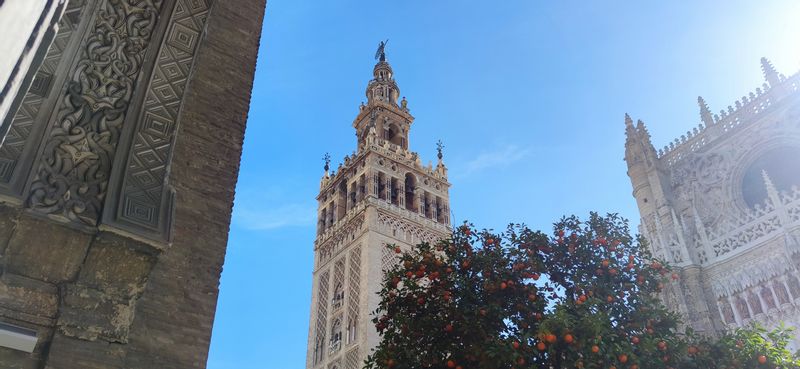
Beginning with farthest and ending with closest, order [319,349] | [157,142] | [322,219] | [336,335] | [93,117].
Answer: [322,219] < [319,349] < [336,335] < [157,142] < [93,117]

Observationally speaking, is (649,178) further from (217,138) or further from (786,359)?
(217,138)

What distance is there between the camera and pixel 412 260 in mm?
9492

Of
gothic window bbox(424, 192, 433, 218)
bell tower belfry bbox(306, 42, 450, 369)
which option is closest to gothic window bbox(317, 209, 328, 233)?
bell tower belfry bbox(306, 42, 450, 369)

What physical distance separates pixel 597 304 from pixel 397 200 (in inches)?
886

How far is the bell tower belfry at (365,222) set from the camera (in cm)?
2658

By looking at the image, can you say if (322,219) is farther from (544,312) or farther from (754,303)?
(544,312)

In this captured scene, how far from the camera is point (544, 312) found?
8.39 m

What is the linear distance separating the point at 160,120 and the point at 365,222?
24148 millimetres

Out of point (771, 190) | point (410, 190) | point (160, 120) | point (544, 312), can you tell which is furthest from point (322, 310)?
point (160, 120)

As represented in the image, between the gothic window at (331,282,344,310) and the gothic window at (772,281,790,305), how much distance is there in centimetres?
1690

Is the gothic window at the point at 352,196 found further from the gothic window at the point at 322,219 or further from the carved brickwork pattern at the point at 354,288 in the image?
the carved brickwork pattern at the point at 354,288

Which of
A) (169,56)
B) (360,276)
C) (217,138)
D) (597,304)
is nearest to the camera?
(169,56)

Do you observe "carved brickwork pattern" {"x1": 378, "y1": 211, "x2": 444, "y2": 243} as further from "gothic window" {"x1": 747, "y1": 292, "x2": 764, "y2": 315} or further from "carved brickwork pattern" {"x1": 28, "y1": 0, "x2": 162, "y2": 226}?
"carved brickwork pattern" {"x1": 28, "y1": 0, "x2": 162, "y2": 226}

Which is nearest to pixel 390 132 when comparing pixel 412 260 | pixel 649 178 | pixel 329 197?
pixel 329 197
